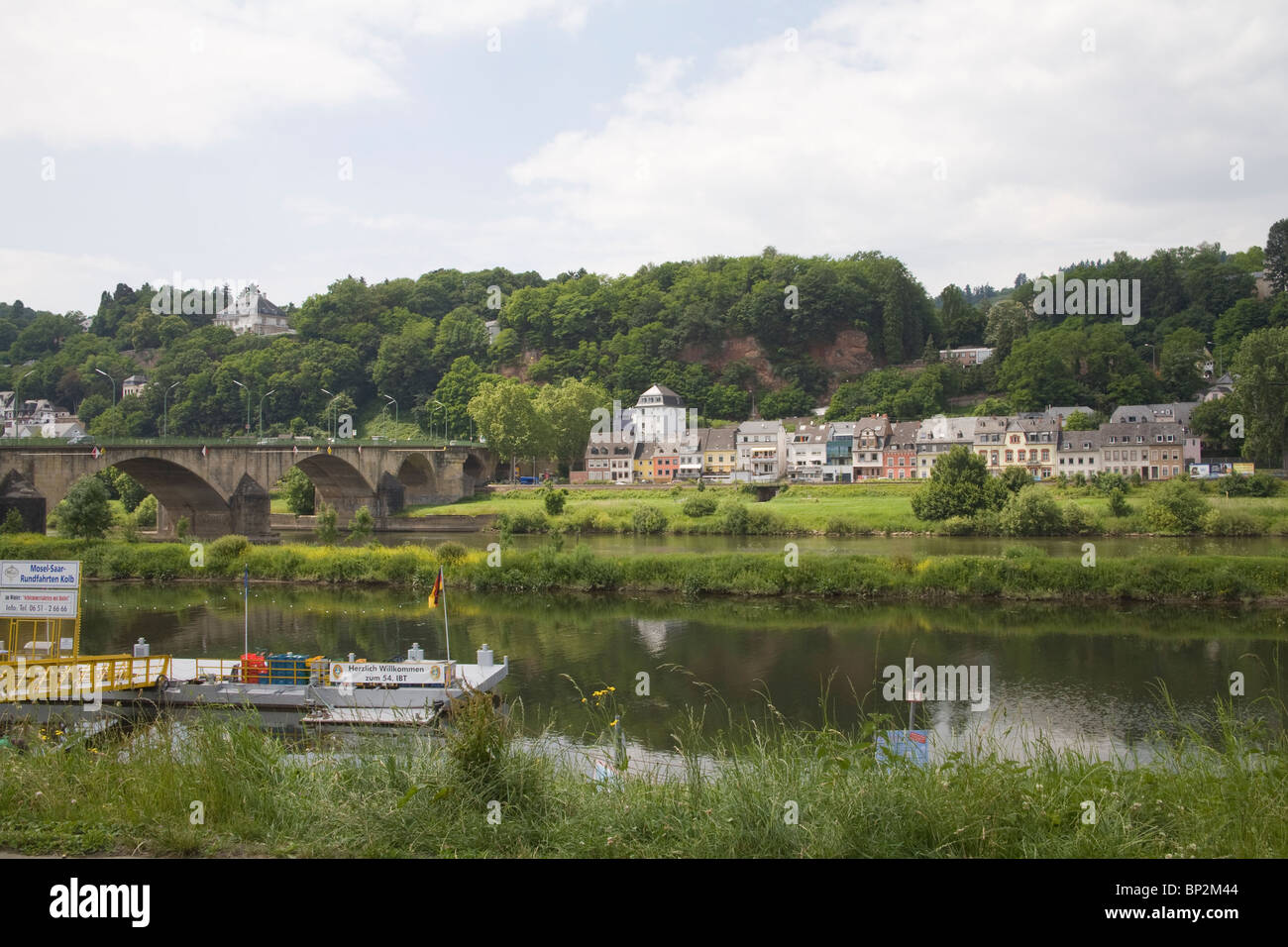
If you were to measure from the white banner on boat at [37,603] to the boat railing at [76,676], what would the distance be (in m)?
0.86

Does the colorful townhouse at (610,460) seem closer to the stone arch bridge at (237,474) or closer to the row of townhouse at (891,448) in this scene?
the row of townhouse at (891,448)

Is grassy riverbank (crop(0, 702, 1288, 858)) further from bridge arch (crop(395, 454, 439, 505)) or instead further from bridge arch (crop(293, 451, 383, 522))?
bridge arch (crop(395, 454, 439, 505))

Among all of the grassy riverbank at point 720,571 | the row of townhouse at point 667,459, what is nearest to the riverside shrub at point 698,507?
the grassy riverbank at point 720,571

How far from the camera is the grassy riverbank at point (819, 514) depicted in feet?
155

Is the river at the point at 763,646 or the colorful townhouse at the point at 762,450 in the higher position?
the colorful townhouse at the point at 762,450

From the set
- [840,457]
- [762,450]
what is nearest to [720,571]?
[840,457]

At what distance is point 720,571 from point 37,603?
23350 millimetres

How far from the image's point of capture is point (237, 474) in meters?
57.6

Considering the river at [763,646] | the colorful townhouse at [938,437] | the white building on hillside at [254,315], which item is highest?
the white building on hillside at [254,315]

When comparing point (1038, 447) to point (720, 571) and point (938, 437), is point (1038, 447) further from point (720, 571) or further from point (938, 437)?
point (720, 571)

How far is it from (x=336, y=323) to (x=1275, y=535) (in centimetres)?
12671

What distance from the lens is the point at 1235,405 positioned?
74.4 metres
